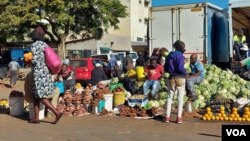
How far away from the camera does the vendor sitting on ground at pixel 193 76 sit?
1340cm

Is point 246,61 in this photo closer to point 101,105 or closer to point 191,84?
point 191,84

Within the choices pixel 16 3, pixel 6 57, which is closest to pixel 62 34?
pixel 16 3

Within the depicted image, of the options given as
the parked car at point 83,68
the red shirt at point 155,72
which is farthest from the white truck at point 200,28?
the parked car at point 83,68

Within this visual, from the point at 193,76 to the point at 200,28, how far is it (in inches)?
125

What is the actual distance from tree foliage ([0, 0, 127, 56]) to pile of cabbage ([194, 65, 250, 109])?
714 inches

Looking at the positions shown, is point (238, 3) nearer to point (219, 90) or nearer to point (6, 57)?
point (219, 90)

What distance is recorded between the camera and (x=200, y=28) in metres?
16.5

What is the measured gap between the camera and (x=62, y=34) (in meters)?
34.1

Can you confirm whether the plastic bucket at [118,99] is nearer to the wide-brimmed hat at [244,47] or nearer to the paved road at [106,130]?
the paved road at [106,130]

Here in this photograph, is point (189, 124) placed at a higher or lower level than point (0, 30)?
lower

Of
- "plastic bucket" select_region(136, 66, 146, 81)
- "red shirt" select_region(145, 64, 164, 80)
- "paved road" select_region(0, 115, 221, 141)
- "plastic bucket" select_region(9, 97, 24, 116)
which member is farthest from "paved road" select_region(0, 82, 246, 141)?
"plastic bucket" select_region(136, 66, 146, 81)

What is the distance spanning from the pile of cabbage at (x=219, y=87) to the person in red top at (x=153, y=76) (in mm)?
1165

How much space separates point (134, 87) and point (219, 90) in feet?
8.55

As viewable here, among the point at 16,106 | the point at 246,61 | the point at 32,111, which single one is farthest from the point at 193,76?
the point at 16,106
